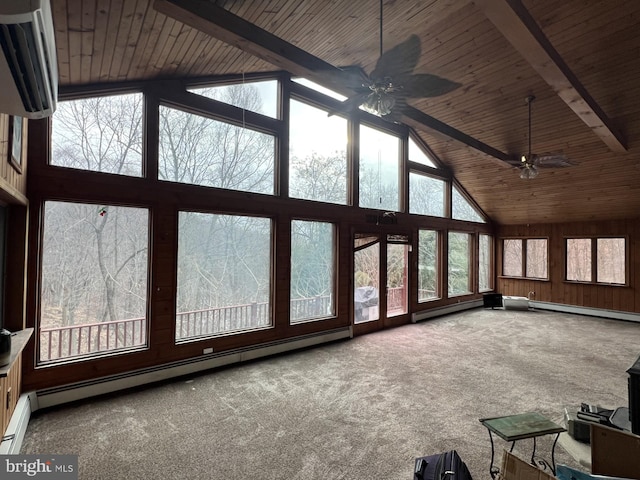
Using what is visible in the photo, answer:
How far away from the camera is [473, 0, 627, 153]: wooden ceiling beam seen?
2.49m

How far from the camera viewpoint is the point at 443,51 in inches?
176

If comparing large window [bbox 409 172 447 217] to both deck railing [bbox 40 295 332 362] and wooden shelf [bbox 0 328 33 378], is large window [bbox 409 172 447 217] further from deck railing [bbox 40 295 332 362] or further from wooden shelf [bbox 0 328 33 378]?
wooden shelf [bbox 0 328 33 378]

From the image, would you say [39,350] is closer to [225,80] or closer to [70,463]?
[70,463]

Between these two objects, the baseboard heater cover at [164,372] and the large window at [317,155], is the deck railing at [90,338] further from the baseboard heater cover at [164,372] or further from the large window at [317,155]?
Answer: the large window at [317,155]

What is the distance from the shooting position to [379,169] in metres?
6.48

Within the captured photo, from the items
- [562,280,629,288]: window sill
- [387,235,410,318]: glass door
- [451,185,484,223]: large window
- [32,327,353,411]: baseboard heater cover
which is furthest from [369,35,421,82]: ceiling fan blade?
[562,280,629,288]: window sill

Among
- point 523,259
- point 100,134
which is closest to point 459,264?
point 523,259

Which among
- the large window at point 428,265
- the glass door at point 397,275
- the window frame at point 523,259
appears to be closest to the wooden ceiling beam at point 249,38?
the glass door at point 397,275

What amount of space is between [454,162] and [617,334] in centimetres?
455

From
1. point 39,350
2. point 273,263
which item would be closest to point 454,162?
point 273,263

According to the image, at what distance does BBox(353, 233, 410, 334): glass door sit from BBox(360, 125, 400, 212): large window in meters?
0.70

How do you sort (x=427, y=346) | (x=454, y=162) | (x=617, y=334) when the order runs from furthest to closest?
(x=454, y=162) < (x=617, y=334) < (x=427, y=346)

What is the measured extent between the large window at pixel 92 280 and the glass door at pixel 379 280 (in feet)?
11.4

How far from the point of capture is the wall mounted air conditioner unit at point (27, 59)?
871mm
